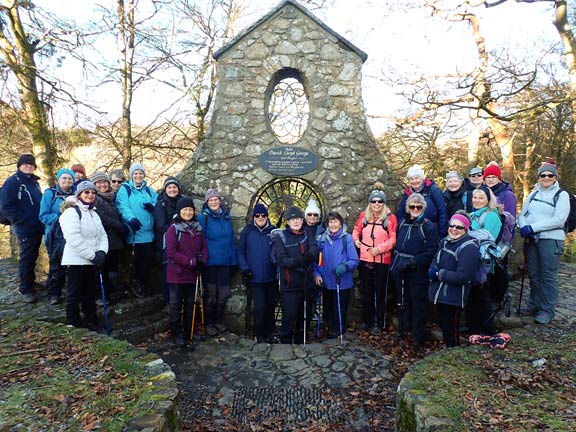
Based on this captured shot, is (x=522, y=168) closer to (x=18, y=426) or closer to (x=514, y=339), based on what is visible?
(x=514, y=339)

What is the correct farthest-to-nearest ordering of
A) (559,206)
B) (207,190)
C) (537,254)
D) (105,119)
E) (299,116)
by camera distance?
(105,119), (299,116), (207,190), (537,254), (559,206)

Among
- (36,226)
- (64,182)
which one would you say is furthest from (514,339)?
(36,226)

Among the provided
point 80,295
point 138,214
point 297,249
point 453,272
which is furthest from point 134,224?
point 453,272

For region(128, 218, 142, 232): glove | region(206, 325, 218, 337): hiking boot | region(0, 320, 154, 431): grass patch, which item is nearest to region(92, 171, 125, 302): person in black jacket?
region(128, 218, 142, 232): glove

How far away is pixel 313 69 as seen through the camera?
5.74 m

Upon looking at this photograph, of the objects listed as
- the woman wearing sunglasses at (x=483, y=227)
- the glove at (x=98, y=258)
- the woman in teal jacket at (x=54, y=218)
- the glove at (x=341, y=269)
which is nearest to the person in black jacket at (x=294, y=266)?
the glove at (x=341, y=269)

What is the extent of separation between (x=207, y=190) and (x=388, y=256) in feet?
9.15

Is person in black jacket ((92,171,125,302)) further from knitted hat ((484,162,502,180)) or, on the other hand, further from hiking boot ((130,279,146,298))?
knitted hat ((484,162,502,180))

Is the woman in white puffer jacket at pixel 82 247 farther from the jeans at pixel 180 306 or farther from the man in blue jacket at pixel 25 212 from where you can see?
the man in blue jacket at pixel 25 212

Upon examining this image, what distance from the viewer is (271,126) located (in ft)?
19.3

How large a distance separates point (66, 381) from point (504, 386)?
11.6ft

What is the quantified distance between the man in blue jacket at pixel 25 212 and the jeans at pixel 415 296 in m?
4.86

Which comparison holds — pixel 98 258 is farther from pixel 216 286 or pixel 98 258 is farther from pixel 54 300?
pixel 216 286

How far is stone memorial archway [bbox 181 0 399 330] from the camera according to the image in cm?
569
